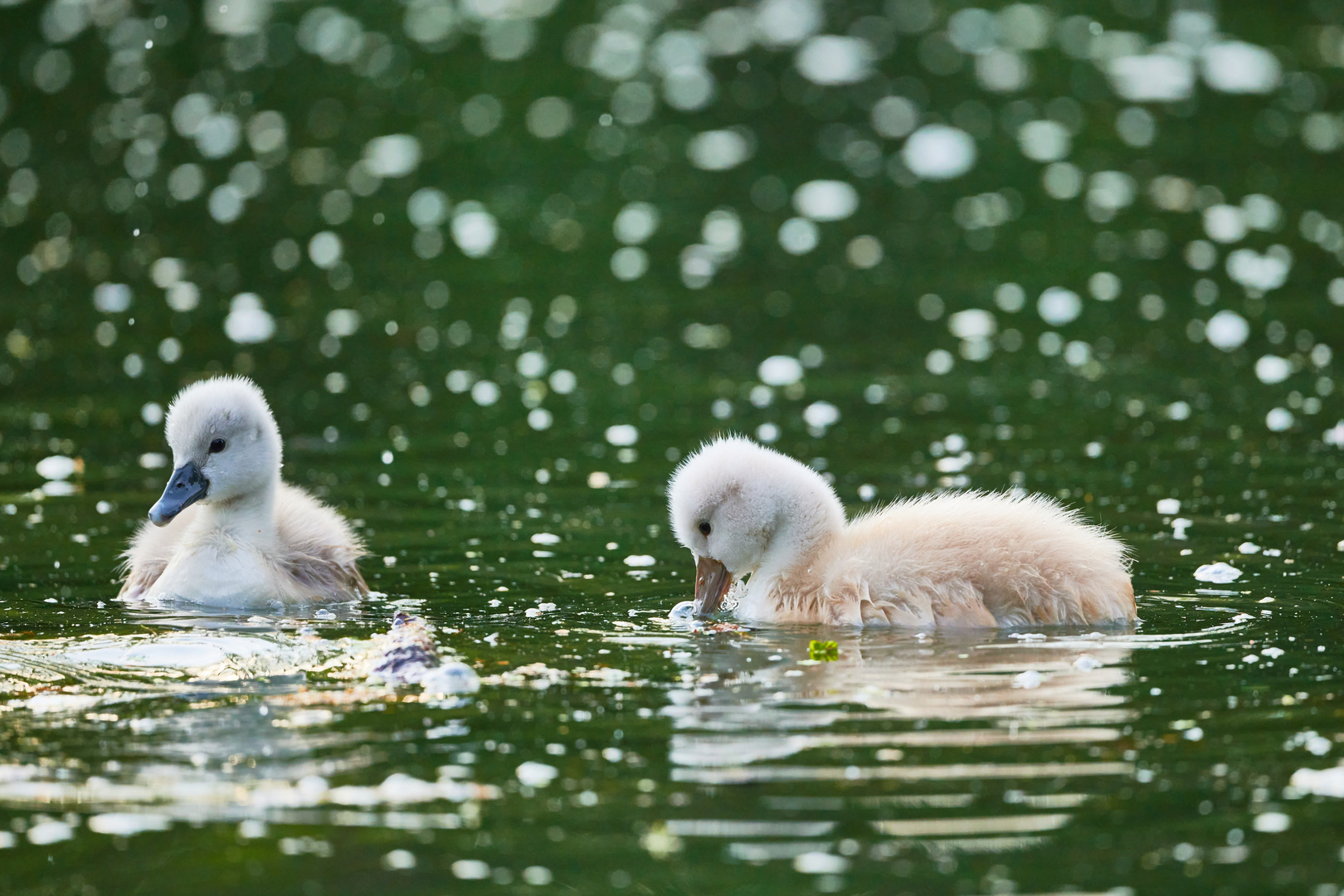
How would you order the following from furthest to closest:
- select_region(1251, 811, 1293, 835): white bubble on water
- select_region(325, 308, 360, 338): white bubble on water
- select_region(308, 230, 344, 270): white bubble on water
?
select_region(308, 230, 344, 270): white bubble on water
select_region(325, 308, 360, 338): white bubble on water
select_region(1251, 811, 1293, 835): white bubble on water

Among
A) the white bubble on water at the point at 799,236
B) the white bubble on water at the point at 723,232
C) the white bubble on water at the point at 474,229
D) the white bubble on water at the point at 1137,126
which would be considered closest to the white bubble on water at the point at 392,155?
the white bubble on water at the point at 474,229

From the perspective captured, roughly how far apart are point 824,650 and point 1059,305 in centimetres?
1059

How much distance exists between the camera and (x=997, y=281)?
60.9 feet

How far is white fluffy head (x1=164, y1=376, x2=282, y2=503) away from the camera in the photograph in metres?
9.20

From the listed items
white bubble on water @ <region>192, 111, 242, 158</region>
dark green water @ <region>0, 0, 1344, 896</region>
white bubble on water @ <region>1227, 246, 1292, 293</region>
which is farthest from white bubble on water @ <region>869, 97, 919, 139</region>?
white bubble on water @ <region>192, 111, 242, 158</region>

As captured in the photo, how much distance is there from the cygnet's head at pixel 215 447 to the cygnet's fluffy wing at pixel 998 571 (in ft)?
9.71

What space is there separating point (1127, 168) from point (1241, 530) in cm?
1451

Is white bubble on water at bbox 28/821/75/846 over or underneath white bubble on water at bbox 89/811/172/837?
underneath

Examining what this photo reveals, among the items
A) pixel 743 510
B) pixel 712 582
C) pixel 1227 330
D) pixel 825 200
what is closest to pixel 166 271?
pixel 825 200

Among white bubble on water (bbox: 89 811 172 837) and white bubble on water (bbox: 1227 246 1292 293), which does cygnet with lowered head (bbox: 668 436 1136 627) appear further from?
white bubble on water (bbox: 1227 246 1292 293)

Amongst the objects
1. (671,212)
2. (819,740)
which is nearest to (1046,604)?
(819,740)

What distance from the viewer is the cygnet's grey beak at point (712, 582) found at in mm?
8711

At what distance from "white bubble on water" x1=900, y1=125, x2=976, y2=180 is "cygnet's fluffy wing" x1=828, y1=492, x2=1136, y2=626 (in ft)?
52.1

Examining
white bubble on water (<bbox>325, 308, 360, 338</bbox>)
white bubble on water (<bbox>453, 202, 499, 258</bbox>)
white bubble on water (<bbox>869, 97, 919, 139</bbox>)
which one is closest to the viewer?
white bubble on water (<bbox>325, 308, 360, 338</bbox>)
